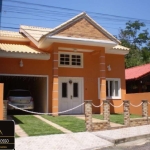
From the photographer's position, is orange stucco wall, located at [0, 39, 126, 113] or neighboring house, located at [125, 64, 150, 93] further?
neighboring house, located at [125, 64, 150, 93]

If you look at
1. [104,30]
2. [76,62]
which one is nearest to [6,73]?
[76,62]

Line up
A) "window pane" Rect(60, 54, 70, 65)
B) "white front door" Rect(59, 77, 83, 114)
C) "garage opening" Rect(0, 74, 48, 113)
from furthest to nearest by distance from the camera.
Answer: "window pane" Rect(60, 54, 70, 65) → "white front door" Rect(59, 77, 83, 114) → "garage opening" Rect(0, 74, 48, 113)

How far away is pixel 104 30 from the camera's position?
51.0ft

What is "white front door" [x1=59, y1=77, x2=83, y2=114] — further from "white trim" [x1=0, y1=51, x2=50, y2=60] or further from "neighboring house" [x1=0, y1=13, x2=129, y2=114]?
"white trim" [x1=0, y1=51, x2=50, y2=60]

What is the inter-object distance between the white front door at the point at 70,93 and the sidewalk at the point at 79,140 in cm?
674

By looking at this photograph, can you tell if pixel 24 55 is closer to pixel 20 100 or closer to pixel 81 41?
pixel 20 100

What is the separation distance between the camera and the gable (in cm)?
1461

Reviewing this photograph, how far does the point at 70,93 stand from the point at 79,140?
8235mm

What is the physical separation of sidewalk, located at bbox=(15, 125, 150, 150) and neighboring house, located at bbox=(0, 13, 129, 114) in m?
5.48

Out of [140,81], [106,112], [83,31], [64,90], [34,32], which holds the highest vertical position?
[34,32]

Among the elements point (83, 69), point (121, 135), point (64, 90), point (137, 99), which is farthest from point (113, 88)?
point (121, 135)

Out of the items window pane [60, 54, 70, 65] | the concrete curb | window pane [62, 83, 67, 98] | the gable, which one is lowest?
the concrete curb

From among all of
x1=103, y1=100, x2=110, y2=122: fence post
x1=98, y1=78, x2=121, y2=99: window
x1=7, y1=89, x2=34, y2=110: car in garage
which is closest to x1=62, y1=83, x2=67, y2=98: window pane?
x1=7, y1=89, x2=34, y2=110: car in garage

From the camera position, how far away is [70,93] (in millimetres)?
16297
